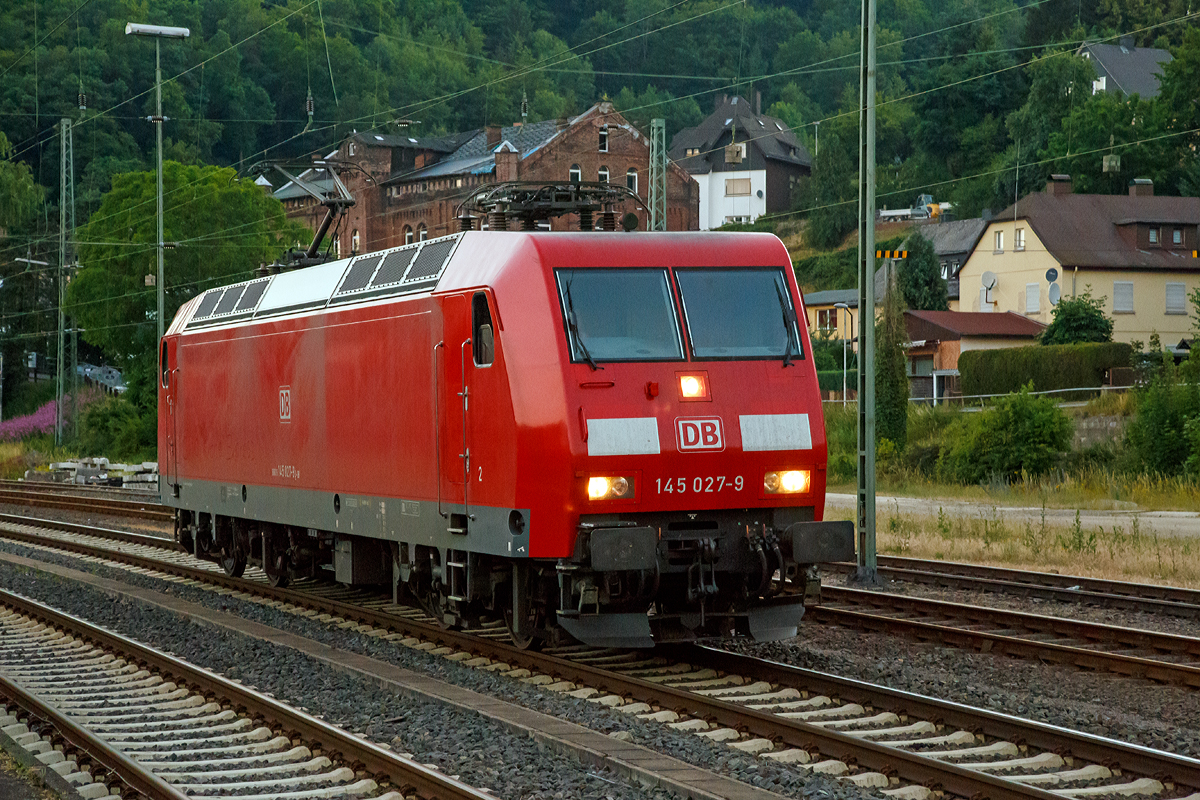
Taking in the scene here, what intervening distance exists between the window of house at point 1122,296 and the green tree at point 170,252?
35.6 m

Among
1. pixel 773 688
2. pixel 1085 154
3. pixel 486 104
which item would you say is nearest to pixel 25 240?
pixel 486 104

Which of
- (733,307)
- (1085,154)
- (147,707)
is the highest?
(1085,154)

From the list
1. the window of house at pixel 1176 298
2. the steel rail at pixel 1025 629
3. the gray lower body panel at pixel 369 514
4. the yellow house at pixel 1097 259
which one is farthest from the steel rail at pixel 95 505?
the window of house at pixel 1176 298

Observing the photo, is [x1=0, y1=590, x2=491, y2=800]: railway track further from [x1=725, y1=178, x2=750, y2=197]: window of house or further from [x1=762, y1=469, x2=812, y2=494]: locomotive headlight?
[x1=725, y1=178, x2=750, y2=197]: window of house

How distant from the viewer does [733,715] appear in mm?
9695

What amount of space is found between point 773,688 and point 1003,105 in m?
98.9

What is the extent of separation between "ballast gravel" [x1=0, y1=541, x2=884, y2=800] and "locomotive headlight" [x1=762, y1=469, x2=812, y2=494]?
2.29 m

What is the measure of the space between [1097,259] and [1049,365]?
16306 millimetres

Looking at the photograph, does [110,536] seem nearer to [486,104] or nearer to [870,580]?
[870,580]

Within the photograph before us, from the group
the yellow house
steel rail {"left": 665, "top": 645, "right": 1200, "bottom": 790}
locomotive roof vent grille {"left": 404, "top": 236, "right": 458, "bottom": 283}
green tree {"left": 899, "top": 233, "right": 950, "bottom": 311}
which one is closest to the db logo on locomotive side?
steel rail {"left": 665, "top": 645, "right": 1200, "bottom": 790}

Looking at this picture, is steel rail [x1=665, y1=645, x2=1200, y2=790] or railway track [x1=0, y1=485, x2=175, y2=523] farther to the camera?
railway track [x1=0, y1=485, x2=175, y2=523]

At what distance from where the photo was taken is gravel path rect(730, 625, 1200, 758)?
962 centimetres

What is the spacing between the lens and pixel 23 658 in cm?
1339

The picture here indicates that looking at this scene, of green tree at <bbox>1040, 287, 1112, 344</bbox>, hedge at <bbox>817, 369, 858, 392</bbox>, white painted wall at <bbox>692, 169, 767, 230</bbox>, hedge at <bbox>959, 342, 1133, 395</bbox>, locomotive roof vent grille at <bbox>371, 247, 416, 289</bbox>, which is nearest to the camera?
locomotive roof vent grille at <bbox>371, 247, 416, 289</bbox>
